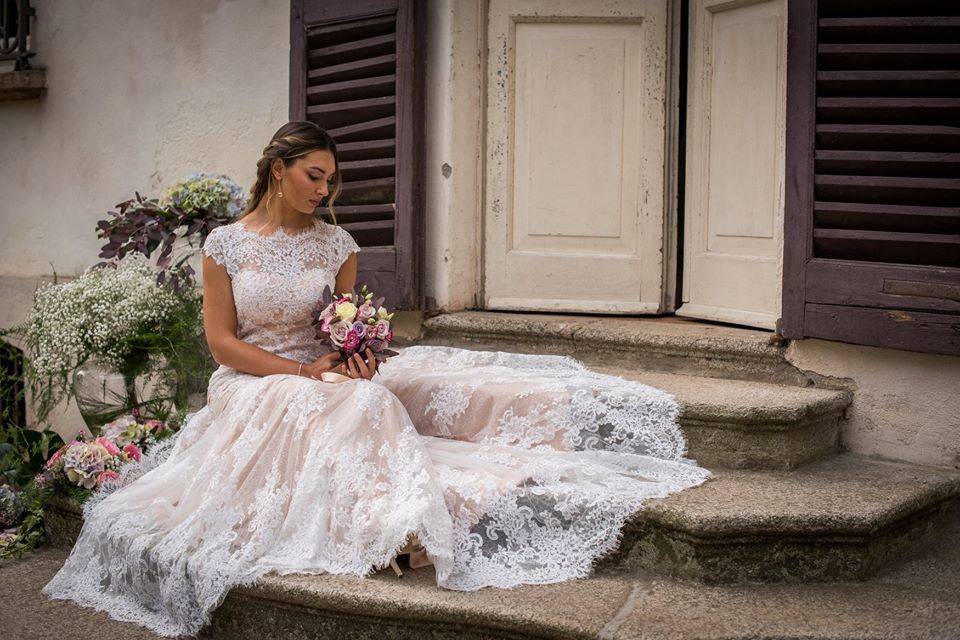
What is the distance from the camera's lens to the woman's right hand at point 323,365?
152 inches

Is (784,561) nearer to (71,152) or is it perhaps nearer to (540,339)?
(540,339)

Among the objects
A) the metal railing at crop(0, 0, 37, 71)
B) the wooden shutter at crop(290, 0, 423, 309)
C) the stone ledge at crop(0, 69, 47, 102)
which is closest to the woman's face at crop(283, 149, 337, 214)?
the wooden shutter at crop(290, 0, 423, 309)

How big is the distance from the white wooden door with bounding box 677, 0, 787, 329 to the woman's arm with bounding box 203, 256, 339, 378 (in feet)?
6.60

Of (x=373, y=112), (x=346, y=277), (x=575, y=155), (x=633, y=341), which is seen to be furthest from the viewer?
(x=373, y=112)

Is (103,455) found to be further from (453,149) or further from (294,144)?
(453,149)

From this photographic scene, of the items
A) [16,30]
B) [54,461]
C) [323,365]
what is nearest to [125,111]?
[16,30]

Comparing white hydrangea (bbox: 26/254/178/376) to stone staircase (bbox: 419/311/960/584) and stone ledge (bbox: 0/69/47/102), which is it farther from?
stone ledge (bbox: 0/69/47/102)

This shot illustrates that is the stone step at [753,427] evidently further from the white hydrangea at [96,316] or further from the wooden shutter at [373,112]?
the white hydrangea at [96,316]

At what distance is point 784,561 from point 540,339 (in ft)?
5.98

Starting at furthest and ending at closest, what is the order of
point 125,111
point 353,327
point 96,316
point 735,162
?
point 125,111, point 735,162, point 96,316, point 353,327

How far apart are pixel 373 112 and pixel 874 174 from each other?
2416 mm

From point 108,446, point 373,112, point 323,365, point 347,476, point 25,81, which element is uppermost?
point 25,81

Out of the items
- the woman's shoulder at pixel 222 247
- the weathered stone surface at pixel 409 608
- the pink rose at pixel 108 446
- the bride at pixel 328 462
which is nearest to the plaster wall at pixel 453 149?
the bride at pixel 328 462

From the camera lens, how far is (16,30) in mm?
7223
